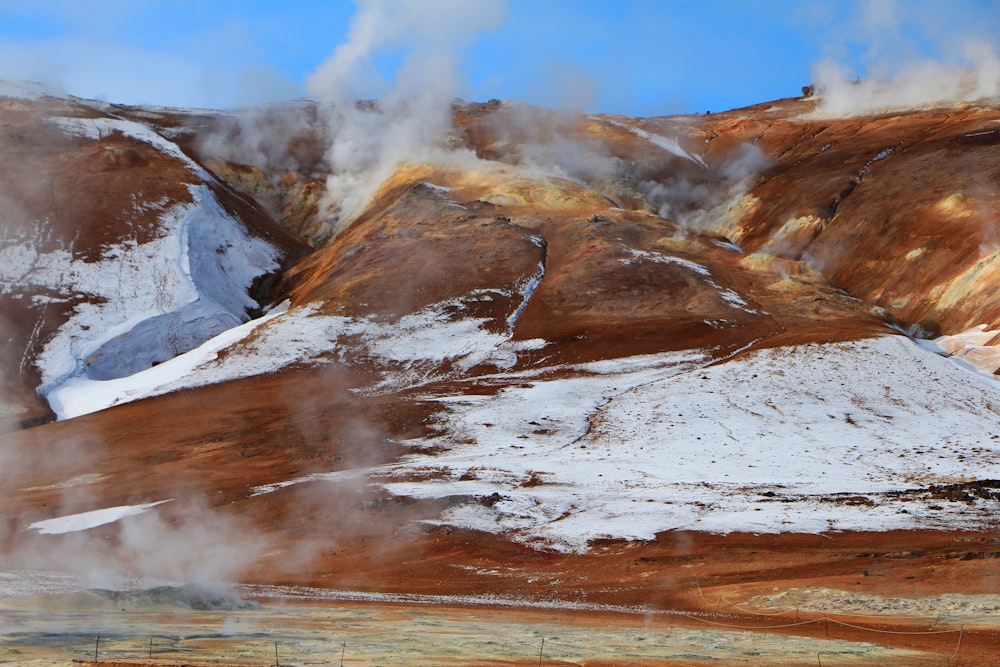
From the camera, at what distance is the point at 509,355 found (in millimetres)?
56344

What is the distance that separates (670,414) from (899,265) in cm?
2784

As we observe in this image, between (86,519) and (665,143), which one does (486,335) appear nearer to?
(86,519)

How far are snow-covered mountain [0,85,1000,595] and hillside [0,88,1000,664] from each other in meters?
0.24

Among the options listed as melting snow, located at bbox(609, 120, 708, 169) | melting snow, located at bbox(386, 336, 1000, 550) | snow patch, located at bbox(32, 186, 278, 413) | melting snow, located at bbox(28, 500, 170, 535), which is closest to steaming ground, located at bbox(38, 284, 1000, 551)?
melting snow, located at bbox(386, 336, 1000, 550)

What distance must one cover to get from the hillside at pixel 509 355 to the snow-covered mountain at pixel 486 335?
24 cm

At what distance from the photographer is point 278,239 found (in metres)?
81.9

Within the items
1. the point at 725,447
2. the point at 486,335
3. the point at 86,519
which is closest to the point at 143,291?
the point at 486,335

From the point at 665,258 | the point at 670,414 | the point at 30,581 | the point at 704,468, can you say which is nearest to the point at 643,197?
the point at 665,258

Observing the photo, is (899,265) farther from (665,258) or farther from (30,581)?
(30,581)

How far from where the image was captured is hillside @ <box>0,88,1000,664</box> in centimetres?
3183

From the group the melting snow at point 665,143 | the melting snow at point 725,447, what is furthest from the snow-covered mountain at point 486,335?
the melting snow at point 665,143

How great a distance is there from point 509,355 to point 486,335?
308 centimetres

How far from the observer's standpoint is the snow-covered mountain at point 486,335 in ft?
116

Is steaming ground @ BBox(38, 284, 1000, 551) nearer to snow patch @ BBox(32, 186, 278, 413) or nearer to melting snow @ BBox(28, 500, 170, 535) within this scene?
melting snow @ BBox(28, 500, 170, 535)
